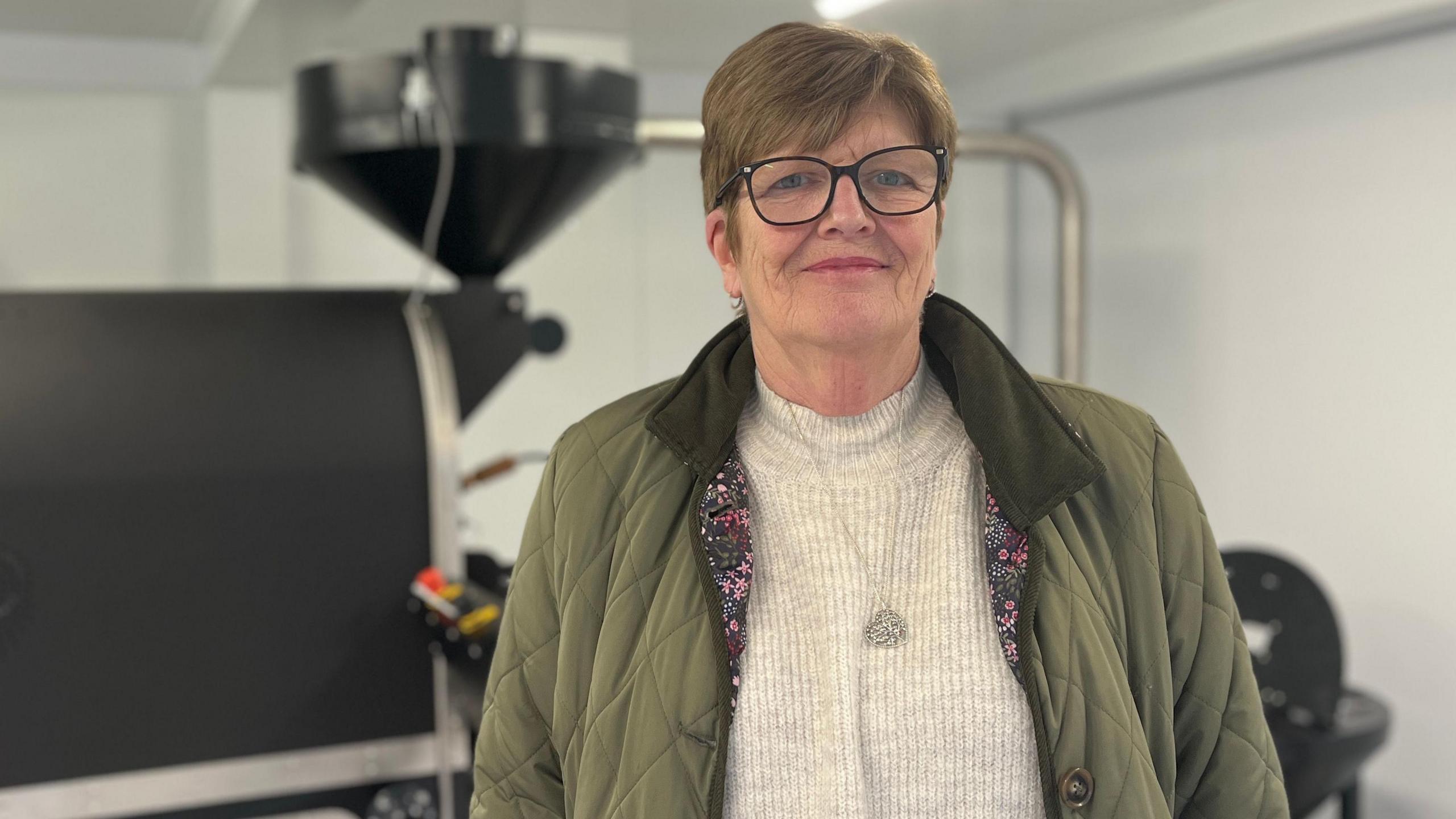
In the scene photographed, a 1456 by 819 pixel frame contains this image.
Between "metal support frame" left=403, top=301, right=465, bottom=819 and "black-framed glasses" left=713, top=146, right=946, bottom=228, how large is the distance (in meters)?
0.96

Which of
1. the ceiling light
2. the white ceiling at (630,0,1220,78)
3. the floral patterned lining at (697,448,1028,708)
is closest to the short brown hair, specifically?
the floral patterned lining at (697,448,1028,708)

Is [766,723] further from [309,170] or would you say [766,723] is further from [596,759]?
[309,170]

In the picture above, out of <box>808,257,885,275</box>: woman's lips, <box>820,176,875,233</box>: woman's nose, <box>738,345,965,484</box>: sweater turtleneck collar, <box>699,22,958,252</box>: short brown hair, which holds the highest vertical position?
<box>699,22,958,252</box>: short brown hair

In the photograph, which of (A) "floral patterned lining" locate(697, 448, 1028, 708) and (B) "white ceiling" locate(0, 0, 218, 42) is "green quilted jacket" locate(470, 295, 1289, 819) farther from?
(B) "white ceiling" locate(0, 0, 218, 42)

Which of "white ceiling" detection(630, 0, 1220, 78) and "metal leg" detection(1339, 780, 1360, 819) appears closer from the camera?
"metal leg" detection(1339, 780, 1360, 819)

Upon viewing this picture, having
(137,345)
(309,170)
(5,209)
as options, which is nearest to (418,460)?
(137,345)

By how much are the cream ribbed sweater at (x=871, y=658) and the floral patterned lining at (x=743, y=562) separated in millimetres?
12

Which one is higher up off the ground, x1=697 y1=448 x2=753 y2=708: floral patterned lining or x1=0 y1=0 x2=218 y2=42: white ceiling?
x1=0 y1=0 x2=218 y2=42: white ceiling

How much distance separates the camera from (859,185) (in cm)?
89

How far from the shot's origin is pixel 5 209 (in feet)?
12.2

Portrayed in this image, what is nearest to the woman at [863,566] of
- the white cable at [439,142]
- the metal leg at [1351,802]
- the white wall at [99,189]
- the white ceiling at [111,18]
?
the white cable at [439,142]

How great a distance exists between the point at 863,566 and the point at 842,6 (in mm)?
2230

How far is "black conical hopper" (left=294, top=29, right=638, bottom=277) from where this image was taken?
1.86 m

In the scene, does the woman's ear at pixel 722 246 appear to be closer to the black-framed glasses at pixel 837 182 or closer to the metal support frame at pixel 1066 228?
the black-framed glasses at pixel 837 182
